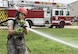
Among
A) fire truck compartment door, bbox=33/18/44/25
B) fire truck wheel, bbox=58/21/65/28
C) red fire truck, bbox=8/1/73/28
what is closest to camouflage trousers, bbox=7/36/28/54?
red fire truck, bbox=8/1/73/28

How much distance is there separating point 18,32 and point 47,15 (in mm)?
28661

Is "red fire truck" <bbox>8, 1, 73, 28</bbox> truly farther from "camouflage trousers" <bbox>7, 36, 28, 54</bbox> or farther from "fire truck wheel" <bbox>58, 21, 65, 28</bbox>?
"camouflage trousers" <bbox>7, 36, 28, 54</bbox>

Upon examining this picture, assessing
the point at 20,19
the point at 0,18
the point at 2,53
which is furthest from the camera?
the point at 0,18

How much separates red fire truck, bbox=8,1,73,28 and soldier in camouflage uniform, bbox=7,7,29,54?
26.6 meters

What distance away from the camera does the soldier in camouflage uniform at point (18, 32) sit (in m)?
5.89

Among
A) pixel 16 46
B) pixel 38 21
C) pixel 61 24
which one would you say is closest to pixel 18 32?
pixel 16 46

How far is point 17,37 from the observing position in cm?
612

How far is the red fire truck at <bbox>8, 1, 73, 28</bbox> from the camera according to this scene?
110 feet

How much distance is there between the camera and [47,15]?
34.6m

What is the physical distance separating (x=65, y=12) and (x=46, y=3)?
8.68 feet

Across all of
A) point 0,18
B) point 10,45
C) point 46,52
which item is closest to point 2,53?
point 46,52

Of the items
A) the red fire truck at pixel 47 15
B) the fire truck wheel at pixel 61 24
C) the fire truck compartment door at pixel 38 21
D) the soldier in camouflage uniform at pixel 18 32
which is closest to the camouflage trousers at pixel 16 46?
the soldier in camouflage uniform at pixel 18 32

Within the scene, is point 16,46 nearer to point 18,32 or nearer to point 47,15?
point 18,32

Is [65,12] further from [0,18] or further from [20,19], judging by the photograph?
[20,19]
